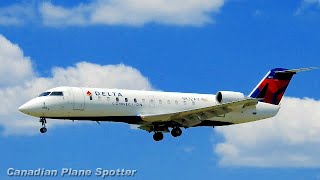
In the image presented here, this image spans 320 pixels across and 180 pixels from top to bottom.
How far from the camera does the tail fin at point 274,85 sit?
69.8 m

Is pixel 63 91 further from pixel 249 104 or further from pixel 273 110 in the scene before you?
pixel 273 110

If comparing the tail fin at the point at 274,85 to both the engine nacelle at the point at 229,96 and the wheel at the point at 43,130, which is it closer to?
the engine nacelle at the point at 229,96

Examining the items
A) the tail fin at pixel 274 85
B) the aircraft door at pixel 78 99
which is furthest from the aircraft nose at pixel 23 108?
the tail fin at pixel 274 85

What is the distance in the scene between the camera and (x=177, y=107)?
6500 centimetres

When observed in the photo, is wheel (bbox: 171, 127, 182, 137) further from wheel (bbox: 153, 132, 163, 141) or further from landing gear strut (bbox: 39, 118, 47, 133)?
landing gear strut (bbox: 39, 118, 47, 133)

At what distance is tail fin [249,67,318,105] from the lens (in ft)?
229

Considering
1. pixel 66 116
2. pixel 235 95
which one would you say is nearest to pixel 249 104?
pixel 235 95

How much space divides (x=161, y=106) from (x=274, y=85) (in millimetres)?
10857

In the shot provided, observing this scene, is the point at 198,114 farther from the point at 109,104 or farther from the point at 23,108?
the point at 23,108

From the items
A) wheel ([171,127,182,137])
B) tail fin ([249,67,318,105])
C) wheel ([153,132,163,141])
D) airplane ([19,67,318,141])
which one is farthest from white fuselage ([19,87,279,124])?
tail fin ([249,67,318,105])

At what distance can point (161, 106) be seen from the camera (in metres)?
64.1

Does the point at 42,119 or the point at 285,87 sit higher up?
the point at 285,87

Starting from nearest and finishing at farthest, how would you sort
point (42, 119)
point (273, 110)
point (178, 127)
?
1. point (42, 119)
2. point (178, 127)
3. point (273, 110)

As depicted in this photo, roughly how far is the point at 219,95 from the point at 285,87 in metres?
7.31
